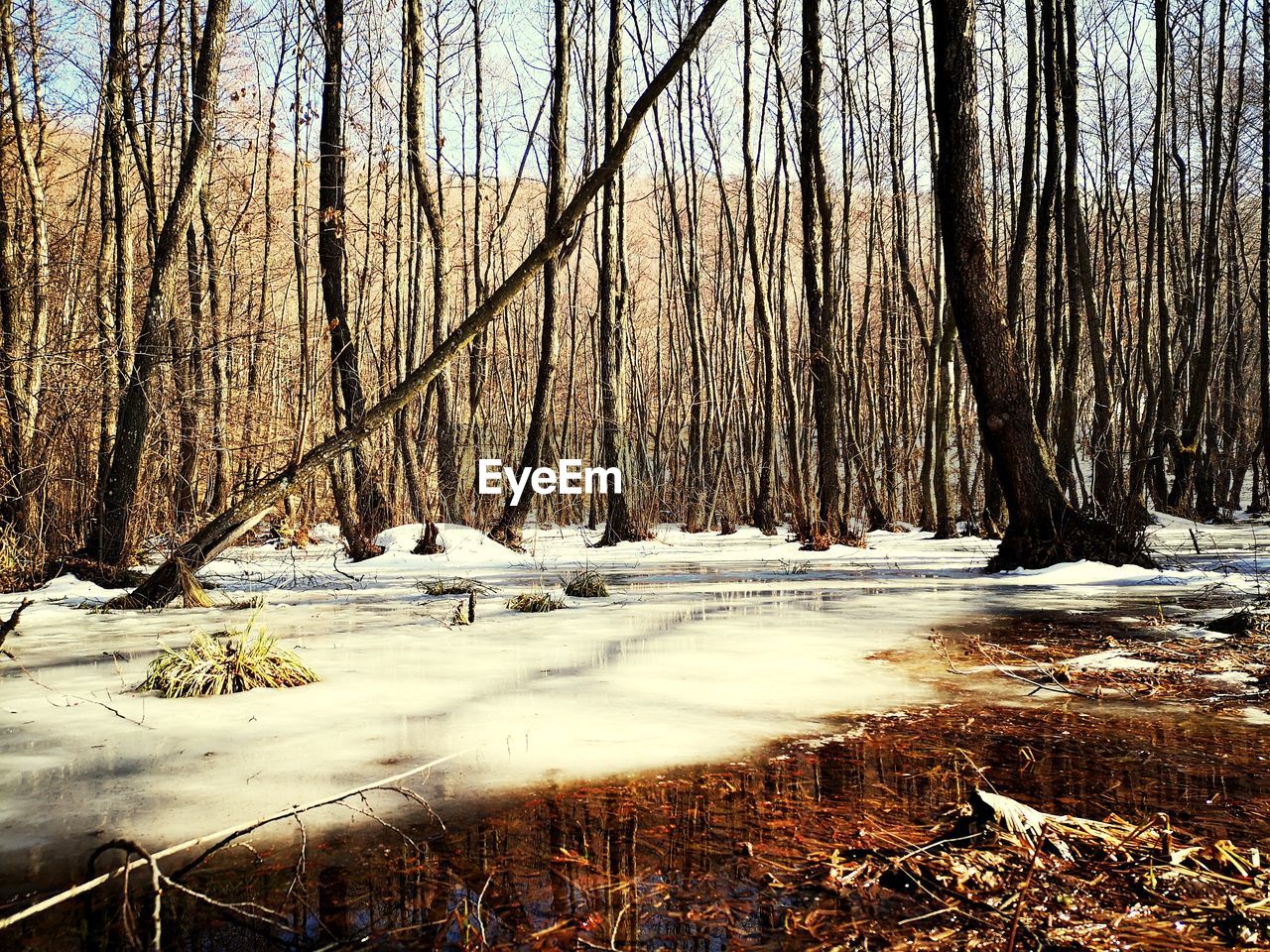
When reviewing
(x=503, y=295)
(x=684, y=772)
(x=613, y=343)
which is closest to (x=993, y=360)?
(x=503, y=295)

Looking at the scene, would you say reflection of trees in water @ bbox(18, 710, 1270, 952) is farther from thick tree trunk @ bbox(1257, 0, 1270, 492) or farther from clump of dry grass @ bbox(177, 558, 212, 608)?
thick tree trunk @ bbox(1257, 0, 1270, 492)

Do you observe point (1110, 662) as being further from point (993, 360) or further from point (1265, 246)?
point (1265, 246)

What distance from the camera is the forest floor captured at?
4.87ft

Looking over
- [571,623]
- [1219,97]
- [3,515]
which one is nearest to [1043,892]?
[571,623]

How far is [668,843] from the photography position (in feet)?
5.87

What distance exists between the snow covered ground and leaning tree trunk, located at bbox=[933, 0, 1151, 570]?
42 cm

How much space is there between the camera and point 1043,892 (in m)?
1.51

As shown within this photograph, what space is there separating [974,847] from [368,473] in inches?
442

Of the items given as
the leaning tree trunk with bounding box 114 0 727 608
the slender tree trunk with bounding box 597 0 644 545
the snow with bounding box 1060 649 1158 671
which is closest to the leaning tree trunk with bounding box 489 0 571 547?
the slender tree trunk with bounding box 597 0 644 545

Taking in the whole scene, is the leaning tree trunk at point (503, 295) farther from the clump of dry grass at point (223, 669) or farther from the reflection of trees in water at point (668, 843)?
the reflection of trees in water at point (668, 843)

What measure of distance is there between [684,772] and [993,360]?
6.78 meters

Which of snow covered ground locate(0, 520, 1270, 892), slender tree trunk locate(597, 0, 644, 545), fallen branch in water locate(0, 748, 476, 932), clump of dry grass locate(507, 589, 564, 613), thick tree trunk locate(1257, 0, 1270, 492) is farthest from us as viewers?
slender tree trunk locate(597, 0, 644, 545)

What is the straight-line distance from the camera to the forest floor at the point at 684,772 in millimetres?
1485

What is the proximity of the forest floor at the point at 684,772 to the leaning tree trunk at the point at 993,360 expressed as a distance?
254cm
